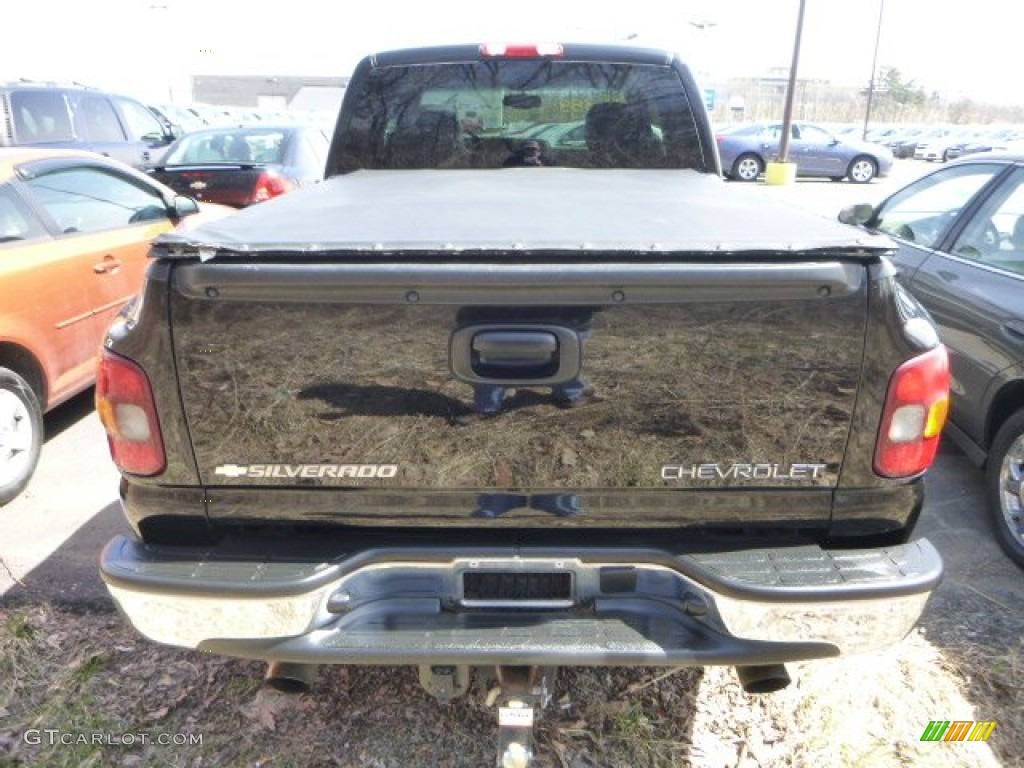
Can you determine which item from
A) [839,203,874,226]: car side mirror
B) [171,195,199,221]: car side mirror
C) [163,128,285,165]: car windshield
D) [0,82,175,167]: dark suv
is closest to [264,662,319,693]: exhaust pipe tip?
[839,203,874,226]: car side mirror

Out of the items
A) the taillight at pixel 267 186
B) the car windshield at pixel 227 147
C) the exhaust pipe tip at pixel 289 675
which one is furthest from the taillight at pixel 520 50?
the car windshield at pixel 227 147

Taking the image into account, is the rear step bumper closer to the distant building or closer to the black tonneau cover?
the black tonneau cover

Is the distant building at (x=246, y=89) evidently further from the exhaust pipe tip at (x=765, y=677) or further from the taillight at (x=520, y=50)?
the exhaust pipe tip at (x=765, y=677)

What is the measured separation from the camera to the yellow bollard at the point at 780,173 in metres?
19.2

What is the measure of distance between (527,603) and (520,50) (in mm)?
2891

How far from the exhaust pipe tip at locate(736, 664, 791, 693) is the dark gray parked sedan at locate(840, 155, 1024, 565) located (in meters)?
1.92

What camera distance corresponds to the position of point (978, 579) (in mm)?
3344

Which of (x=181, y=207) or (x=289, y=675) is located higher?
(x=181, y=207)

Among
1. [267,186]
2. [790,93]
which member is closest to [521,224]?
[267,186]

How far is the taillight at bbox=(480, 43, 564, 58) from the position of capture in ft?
12.6

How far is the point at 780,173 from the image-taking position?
63.2ft

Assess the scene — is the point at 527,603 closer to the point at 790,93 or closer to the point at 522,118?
the point at 522,118

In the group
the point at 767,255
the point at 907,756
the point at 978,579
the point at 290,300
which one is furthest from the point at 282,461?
the point at 978,579

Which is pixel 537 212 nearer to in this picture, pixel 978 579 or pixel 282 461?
pixel 282 461
